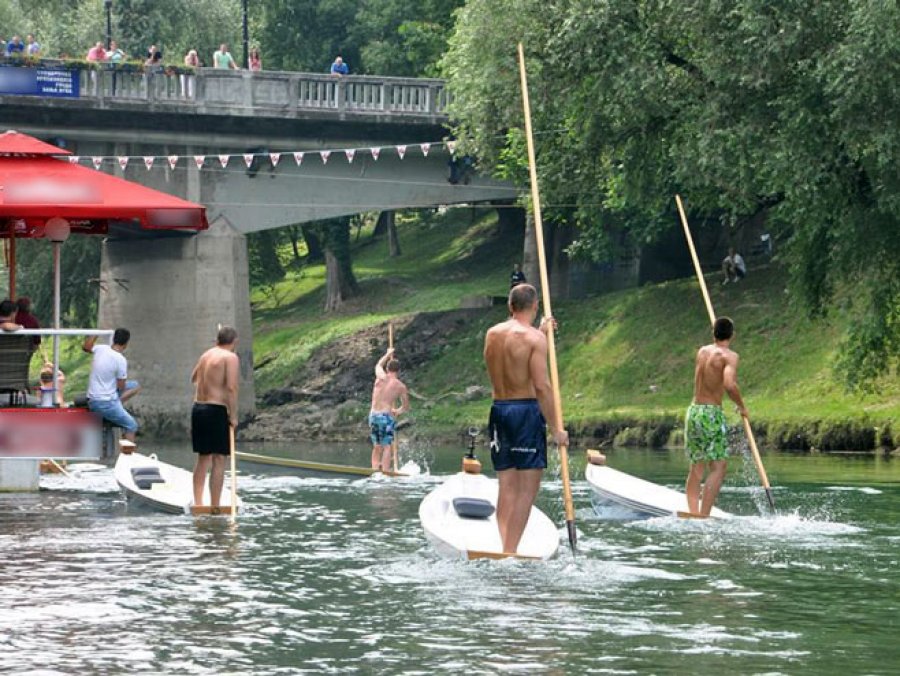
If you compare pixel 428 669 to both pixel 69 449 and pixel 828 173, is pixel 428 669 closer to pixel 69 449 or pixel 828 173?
pixel 69 449

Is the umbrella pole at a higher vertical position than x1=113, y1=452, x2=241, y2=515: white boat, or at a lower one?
higher

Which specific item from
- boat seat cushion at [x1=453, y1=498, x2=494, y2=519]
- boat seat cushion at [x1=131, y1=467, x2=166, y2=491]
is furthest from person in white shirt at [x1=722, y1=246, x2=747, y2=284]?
boat seat cushion at [x1=453, y1=498, x2=494, y2=519]

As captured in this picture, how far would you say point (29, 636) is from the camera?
41.9 feet

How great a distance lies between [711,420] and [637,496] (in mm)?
1578

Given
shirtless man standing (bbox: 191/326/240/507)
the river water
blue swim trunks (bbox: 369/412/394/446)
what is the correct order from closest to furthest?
the river water < shirtless man standing (bbox: 191/326/240/507) < blue swim trunks (bbox: 369/412/394/446)

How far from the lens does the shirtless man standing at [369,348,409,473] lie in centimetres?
3019

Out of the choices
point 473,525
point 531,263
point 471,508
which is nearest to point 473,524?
point 473,525

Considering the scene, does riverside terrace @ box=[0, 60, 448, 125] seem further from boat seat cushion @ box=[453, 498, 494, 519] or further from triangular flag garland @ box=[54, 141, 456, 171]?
boat seat cushion @ box=[453, 498, 494, 519]

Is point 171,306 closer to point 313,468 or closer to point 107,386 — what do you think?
point 313,468

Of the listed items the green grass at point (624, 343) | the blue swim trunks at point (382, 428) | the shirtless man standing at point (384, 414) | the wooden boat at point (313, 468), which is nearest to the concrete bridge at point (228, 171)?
the green grass at point (624, 343)

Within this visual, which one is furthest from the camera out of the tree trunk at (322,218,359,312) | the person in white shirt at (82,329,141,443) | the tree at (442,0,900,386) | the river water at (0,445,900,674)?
the tree trunk at (322,218,359,312)

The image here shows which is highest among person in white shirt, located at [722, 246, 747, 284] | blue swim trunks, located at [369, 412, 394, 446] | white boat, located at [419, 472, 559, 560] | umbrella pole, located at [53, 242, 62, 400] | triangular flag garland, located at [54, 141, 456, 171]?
triangular flag garland, located at [54, 141, 456, 171]

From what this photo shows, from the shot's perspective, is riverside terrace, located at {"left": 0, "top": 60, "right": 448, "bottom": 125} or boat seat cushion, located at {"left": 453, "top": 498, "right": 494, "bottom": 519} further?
riverside terrace, located at {"left": 0, "top": 60, "right": 448, "bottom": 125}

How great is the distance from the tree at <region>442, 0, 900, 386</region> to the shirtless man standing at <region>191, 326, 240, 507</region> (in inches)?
487
